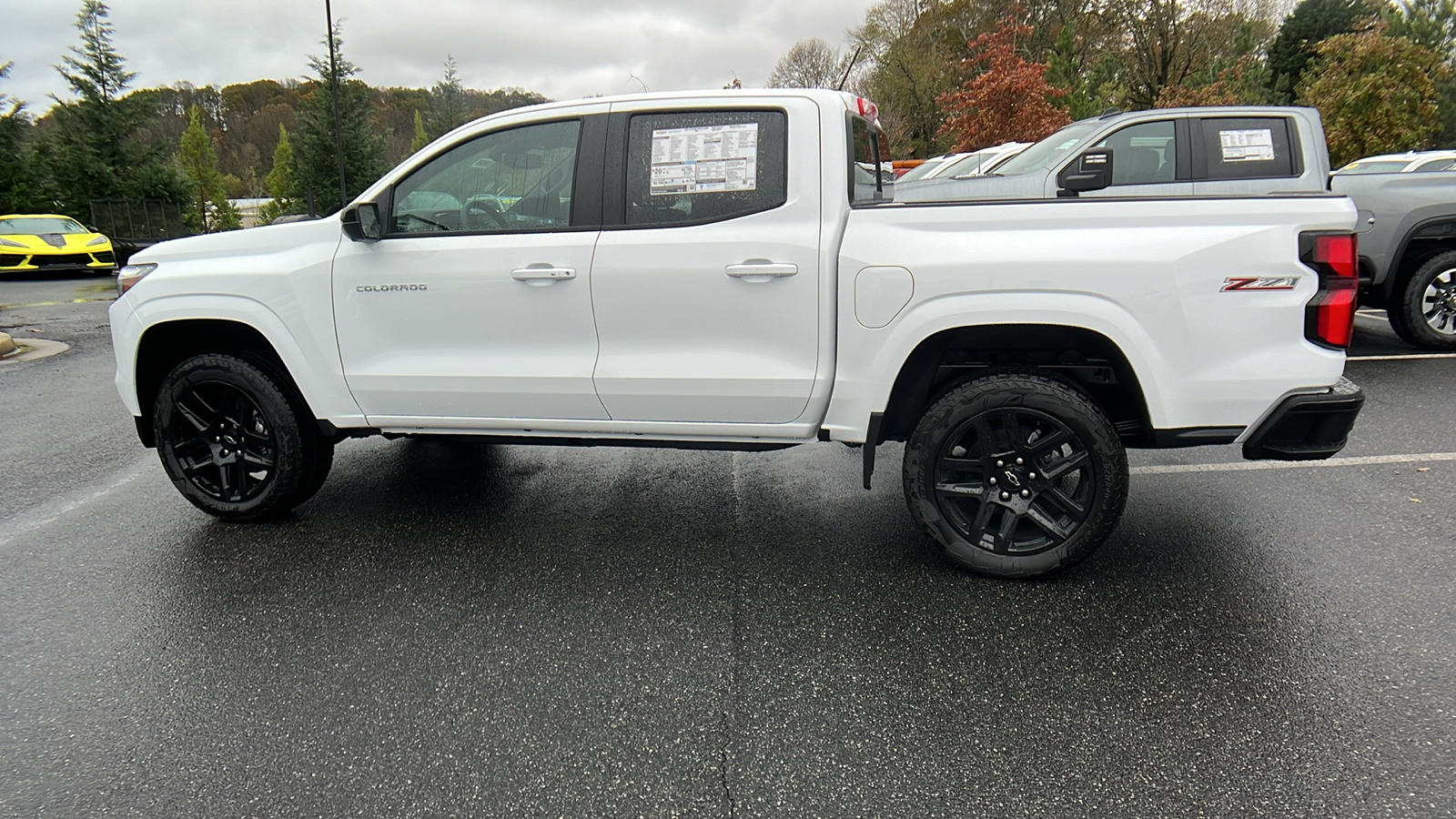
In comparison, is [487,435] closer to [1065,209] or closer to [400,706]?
[400,706]

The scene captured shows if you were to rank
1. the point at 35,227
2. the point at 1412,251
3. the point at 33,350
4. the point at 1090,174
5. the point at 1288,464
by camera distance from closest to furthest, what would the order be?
the point at 1288,464 → the point at 1090,174 → the point at 1412,251 → the point at 33,350 → the point at 35,227

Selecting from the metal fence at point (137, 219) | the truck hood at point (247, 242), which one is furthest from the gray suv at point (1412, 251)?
the metal fence at point (137, 219)

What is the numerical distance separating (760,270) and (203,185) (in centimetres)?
4092

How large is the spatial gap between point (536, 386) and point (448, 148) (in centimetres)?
109

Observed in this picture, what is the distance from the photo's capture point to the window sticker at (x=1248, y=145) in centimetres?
680

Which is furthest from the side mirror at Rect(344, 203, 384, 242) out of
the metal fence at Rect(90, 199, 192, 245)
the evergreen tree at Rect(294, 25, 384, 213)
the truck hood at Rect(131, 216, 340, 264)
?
the evergreen tree at Rect(294, 25, 384, 213)

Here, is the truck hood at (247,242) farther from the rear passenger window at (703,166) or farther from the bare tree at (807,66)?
the bare tree at (807,66)

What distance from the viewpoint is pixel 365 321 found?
12.7ft

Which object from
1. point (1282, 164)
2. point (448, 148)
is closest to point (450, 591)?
point (448, 148)

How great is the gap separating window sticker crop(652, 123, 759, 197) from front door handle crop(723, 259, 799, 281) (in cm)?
33

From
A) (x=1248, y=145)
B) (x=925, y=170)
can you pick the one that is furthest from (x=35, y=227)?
(x=1248, y=145)

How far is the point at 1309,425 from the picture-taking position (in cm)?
319

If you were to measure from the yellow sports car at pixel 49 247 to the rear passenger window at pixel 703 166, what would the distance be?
18.6 m

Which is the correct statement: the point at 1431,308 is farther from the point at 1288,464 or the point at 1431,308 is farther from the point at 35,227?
the point at 35,227
